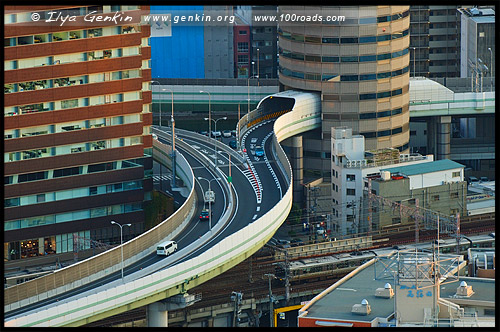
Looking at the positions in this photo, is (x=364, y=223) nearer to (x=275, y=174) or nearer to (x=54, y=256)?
(x=275, y=174)

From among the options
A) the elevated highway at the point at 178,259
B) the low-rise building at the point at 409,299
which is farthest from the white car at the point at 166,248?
the low-rise building at the point at 409,299

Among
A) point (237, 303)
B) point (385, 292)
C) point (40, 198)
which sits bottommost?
point (237, 303)

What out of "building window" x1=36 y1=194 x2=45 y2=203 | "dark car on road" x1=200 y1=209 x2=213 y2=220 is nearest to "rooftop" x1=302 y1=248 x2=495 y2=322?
"dark car on road" x1=200 y1=209 x2=213 y2=220

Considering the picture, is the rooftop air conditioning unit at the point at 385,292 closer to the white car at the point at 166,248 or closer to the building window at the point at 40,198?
the white car at the point at 166,248

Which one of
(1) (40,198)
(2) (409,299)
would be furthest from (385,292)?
(1) (40,198)

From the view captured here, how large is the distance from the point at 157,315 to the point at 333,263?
31.2 m

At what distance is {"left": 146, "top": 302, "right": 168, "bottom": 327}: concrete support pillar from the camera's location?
534 ft

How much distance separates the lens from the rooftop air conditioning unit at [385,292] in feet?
447

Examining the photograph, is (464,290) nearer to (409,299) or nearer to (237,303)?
(409,299)

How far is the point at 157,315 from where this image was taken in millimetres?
163625

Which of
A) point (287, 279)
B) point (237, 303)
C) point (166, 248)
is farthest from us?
point (287, 279)

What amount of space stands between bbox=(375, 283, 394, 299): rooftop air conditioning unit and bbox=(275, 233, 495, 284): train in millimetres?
46688

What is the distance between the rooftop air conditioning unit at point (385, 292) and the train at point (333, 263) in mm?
46688

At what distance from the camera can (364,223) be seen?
650 feet
